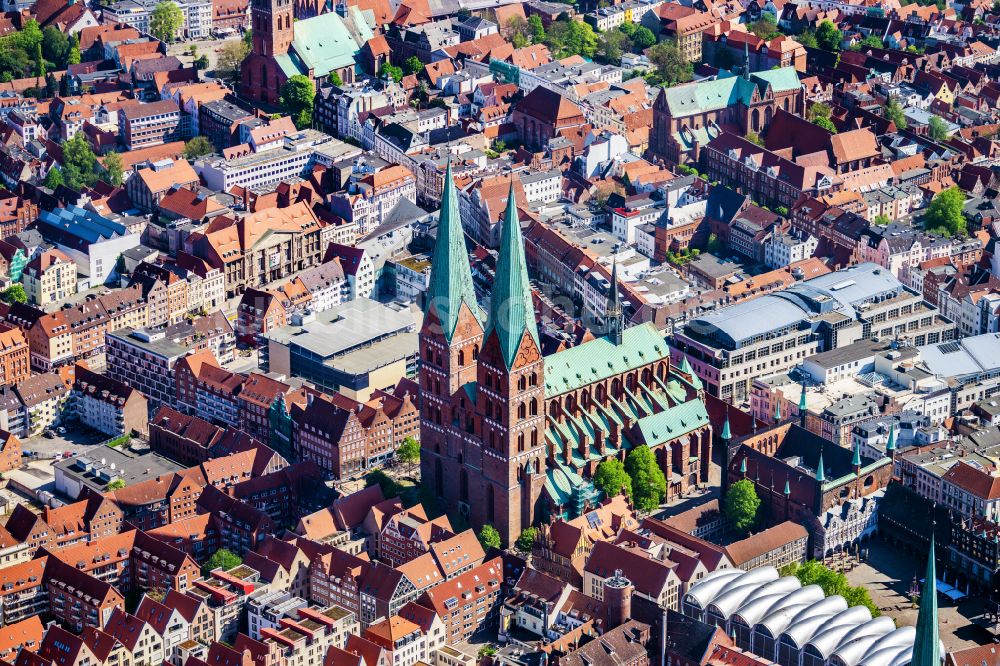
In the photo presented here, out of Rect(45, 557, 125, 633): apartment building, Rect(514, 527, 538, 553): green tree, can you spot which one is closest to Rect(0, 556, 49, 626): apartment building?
Rect(45, 557, 125, 633): apartment building

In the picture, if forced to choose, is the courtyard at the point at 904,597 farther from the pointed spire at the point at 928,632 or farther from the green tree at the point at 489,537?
the pointed spire at the point at 928,632

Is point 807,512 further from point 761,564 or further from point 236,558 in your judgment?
point 236,558

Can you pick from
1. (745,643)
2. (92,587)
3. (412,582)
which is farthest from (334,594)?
(745,643)

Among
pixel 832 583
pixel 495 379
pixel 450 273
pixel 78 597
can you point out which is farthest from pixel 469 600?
pixel 78 597

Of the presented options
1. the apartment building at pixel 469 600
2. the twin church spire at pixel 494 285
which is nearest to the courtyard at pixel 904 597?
the apartment building at pixel 469 600

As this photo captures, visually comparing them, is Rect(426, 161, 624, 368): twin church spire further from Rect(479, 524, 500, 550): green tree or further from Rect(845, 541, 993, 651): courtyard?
Rect(845, 541, 993, 651): courtyard
